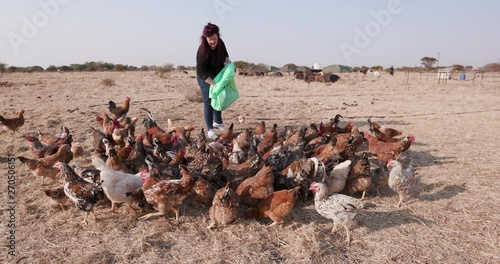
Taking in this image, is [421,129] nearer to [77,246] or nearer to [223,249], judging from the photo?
[223,249]

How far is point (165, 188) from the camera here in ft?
13.4

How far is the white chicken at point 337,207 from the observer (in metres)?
3.74

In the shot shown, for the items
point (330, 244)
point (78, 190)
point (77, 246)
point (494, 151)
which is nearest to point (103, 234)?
point (77, 246)

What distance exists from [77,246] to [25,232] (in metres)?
0.82

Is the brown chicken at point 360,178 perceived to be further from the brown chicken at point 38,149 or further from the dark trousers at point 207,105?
the brown chicken at point 38,149

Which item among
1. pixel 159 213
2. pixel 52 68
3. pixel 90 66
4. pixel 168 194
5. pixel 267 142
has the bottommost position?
pixel 159 213

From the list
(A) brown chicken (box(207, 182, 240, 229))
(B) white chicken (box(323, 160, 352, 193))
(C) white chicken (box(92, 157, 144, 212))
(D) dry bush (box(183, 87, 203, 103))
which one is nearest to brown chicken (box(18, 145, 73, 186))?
(C) white chicken (box(92, 157, 144, 212))

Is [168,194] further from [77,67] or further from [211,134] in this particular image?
[77,67]

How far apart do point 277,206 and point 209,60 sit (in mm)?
4351

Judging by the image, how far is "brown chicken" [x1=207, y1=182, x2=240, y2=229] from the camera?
12.8ft

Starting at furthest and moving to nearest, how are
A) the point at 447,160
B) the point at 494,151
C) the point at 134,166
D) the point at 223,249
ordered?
1. the point at 494,151
2. the point at 447,160
3. the point at 134,166
4. the point at 223,249

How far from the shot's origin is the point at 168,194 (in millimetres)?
4090

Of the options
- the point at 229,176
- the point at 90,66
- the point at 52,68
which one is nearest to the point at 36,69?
the point at 52,68

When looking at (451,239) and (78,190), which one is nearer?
(451,239)
